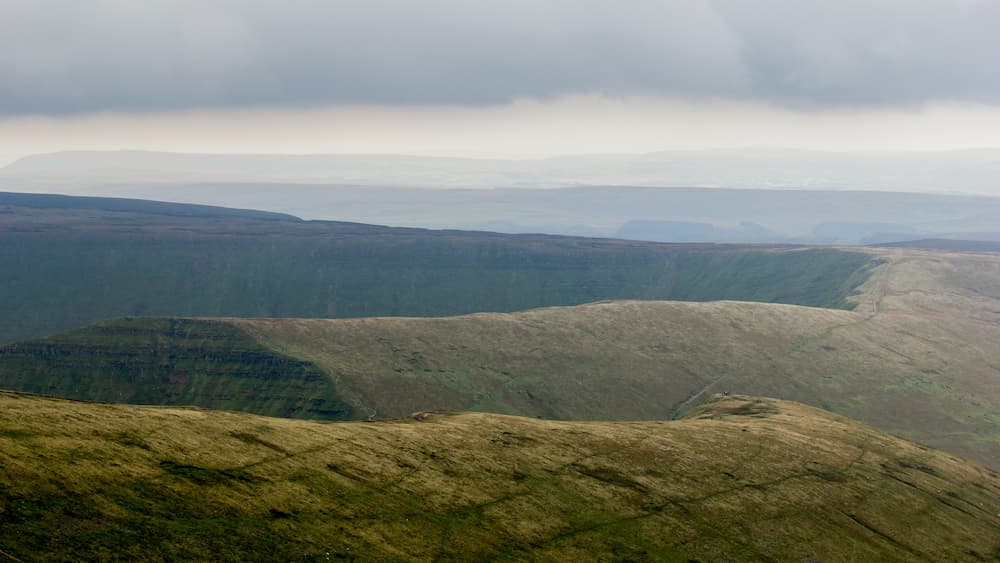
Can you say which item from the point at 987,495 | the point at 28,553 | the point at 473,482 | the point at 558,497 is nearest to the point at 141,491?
the point at 28,553

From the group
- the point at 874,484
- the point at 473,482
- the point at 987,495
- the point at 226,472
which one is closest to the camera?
the point at 226,472

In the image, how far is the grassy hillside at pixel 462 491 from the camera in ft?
243

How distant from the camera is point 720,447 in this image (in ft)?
516

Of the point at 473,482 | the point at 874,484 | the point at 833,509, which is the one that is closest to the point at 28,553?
the point at 473,482

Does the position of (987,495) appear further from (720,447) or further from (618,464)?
(618,464)

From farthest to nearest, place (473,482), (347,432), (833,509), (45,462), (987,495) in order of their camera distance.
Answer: (987,495) → (833,509) → (347,432) → (473,482) → (45,462)

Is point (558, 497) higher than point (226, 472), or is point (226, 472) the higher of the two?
point (226, 472)

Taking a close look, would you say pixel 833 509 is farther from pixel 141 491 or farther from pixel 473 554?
pixel 141 491

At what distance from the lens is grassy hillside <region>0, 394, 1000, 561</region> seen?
74.1 m

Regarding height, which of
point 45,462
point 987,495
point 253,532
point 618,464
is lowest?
point 987,495

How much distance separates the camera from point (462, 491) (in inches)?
4350

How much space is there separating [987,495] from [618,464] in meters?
77.5

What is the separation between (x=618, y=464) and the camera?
138 meters

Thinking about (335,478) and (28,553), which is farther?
(335,478)
